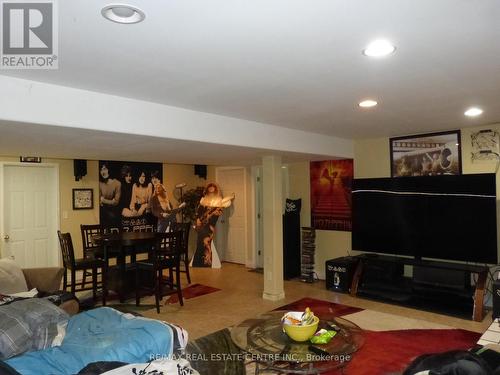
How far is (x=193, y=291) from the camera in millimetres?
5488

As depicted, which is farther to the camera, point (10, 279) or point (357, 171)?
point (357, 171)

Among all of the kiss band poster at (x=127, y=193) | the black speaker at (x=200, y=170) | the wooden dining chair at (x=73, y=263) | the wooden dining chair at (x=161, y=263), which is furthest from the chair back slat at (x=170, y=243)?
the black speaker at (x=200, y=170)

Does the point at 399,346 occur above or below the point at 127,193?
below

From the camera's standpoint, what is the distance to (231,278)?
249 inches

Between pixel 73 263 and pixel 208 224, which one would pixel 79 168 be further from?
pixel 208 224

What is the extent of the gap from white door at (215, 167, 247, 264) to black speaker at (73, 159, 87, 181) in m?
2.74

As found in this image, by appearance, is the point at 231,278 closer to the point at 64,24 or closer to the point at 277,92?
the point at 277,92

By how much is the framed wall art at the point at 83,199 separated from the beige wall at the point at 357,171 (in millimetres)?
3435

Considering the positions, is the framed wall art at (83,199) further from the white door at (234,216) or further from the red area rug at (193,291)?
the white door at (234,216)

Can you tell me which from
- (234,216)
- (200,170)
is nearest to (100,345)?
(234,216)

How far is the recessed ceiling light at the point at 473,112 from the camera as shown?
3613 millimetres

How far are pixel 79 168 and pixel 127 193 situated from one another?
0.94 m

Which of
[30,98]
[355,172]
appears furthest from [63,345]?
[355,172]

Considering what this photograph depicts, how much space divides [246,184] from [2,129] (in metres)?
4.96
